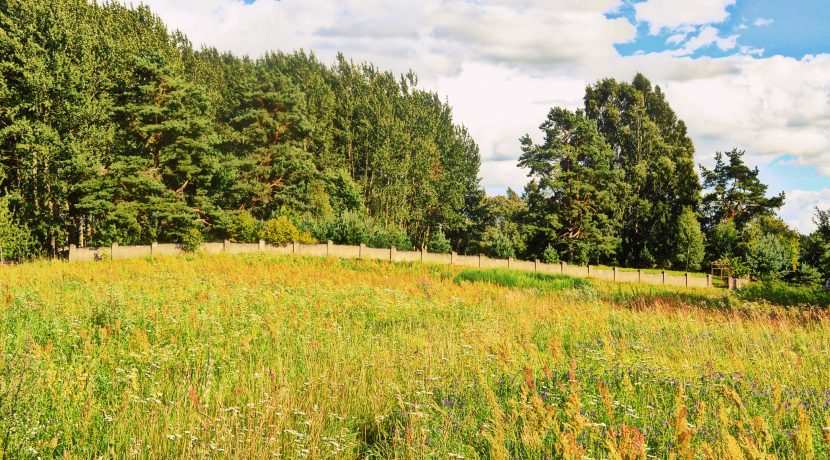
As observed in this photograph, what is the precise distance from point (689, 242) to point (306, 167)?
2797cm

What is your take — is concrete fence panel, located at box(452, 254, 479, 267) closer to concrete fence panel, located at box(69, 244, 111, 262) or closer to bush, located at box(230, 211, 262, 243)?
bush, located at box(230, 211, 262, 243)

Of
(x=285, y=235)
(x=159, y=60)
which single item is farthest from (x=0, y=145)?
(x=285, y=235)

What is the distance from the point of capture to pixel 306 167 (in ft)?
127

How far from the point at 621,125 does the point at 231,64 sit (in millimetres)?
44059

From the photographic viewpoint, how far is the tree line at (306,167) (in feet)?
82.9

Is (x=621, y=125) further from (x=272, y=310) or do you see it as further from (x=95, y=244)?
(x=272, y=310)

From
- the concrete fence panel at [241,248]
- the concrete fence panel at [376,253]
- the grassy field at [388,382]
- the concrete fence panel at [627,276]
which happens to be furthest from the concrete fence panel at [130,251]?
the concrete fence panel at [627,276]

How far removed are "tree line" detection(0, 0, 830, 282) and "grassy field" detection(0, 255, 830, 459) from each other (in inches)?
705

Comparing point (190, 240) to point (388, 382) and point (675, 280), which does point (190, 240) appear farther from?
point (675, 280)

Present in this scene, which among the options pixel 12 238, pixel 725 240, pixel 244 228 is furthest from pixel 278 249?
pixel 725 240

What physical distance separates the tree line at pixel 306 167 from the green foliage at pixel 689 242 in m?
0.10

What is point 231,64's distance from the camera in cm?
6188

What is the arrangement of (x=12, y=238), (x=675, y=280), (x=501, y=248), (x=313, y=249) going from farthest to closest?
(x=501, y=248), (x=313, y=249), (x=675, y=280), (x=12, y=238)

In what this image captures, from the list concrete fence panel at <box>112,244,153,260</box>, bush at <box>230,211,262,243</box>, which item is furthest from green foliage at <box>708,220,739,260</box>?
concrete fence panel at <box>112,244,153,260</box>
